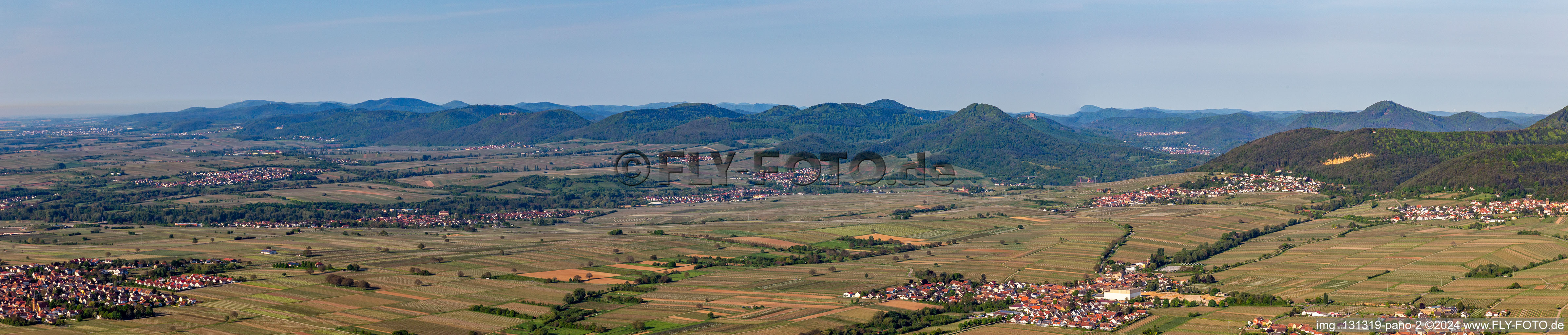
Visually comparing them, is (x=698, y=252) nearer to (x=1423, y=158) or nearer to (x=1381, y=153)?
(x=1423, y=158)

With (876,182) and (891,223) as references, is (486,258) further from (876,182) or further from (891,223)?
(876,182)

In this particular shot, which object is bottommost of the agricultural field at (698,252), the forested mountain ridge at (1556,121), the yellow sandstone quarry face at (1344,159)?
the agricultural field at (698,252)

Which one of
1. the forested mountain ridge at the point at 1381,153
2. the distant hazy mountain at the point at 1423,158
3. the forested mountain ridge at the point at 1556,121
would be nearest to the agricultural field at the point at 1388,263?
the distant hazy mountain at the point at 1423,158

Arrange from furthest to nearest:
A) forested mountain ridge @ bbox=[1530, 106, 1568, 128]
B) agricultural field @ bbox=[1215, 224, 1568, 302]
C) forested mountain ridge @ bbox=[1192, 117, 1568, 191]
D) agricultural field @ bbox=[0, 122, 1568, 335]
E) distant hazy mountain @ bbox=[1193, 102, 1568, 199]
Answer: forested mountain ridge @ bbox=[1530, 106, 1568, 128] → forested mountain ridge @ bbox=[1192, 117, 1568, 191] → distant hazy mountain @ bbox=[1193, 102, 1568, 199] → agricultural field @ bbox=[1215, 224, 1568, 302] → agricultural field @ bbox=[0, 122, 1568, 335]

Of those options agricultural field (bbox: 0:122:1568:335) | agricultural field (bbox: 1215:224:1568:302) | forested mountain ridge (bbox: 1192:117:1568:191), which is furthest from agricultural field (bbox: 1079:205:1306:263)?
forested mountain ridge (bbox: 1192:117:1568:191)

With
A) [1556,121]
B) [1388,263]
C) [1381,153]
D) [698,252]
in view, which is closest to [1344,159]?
[1381,153]

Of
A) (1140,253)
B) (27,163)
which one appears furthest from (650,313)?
(27,163)

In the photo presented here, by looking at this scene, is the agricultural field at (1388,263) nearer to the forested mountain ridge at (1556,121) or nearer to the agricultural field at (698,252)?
the agricultural field at (698,252)

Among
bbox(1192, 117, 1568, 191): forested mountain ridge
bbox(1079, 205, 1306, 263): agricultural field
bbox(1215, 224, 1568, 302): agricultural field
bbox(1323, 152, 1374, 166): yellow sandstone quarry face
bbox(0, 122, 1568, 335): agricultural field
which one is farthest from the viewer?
bbox(1323, 152, 1374, 166): yellow sandstone quarry face

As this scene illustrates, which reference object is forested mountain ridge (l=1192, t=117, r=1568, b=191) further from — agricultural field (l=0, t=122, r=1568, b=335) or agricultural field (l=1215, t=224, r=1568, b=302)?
agricultural field (l=1215, t=224, r=1568, b=302)
